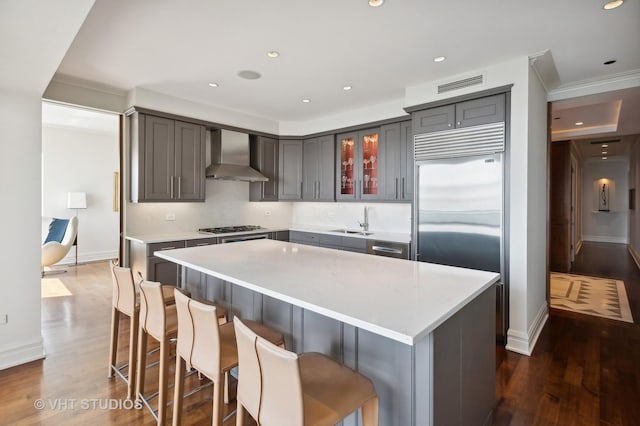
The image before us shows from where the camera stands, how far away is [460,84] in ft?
10.5

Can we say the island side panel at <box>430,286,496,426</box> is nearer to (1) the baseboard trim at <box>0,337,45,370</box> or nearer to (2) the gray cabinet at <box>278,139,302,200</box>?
(1) the baseboard trim at <box>0,337,45,370</box>

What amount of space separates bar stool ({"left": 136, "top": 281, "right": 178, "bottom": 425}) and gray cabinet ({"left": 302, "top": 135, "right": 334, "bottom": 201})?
125 inches

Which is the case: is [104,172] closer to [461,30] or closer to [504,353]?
[461,30]

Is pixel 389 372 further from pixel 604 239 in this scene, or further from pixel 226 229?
pixel 604 239

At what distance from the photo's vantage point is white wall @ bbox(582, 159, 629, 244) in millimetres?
9766

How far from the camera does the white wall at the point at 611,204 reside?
32.0 ft

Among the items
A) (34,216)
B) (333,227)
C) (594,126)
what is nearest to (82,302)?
(34,216)

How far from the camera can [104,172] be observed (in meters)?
7.10

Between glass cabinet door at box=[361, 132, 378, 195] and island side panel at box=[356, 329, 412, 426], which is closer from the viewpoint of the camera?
island side panel at box=[356, 329, 412, 426]

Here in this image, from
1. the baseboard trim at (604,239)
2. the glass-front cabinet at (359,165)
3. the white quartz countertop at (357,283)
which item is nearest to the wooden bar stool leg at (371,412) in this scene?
the white quartz countertop at (357,283)

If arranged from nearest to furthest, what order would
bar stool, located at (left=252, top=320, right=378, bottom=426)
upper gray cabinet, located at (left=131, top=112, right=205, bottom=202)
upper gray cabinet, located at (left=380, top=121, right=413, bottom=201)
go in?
bar stool, located at (left=252, top=320, right=378, bottom=426), upper gray cabinet, located at (left=131, top=112, right=205, bottom=202), upper gray cabinet, located at (left=380, top=121, right=413, bottom=201)

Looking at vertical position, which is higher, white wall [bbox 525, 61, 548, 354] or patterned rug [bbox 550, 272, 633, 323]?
white wall [bbox 525, 61, 548, 354]

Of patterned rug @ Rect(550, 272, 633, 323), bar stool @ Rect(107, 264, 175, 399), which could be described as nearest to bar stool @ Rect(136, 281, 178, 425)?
bar stool @ Rect(107, 264, 175, 399)

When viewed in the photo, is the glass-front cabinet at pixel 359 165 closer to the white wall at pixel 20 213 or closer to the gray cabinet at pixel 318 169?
the gray cabinet at pixel 318 169
